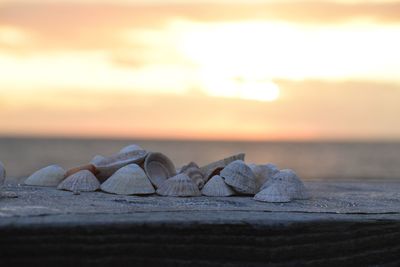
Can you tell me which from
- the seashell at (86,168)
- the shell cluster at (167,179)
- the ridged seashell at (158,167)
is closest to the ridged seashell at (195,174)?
the shell cluster at (167,179)

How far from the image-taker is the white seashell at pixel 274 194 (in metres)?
3.38

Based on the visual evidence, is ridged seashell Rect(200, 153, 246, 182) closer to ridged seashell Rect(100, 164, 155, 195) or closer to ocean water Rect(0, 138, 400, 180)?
ridged seashell Rect(100, 164, 155, 195)

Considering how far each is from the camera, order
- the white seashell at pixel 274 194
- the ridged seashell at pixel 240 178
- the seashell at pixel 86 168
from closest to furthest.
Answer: the white seashell at pixel 274 194 < the ridged seashell at pixel 240 178 < the seashell at pixel 86 168

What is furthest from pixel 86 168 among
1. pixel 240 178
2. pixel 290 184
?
pixel 290 184

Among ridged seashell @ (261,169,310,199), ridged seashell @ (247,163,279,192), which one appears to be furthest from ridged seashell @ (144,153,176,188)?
ridged seashell @ (261,169,310,199)

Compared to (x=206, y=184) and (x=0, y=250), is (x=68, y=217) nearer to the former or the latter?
(x=0, y=250)

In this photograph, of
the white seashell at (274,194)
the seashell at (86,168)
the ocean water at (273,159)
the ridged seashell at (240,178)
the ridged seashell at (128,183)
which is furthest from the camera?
the ocean water at (273,159)

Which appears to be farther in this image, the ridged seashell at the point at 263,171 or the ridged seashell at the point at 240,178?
the ridged seashell at the point at 263,171

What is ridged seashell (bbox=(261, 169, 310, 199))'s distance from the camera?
354 cm

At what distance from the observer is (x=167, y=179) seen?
3.75 metres

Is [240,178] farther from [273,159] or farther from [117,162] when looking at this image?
[273,159]

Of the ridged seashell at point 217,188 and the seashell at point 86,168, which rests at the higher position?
the seashell at point 86,168

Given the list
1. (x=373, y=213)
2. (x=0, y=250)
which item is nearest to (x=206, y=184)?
(x=373, y=213)

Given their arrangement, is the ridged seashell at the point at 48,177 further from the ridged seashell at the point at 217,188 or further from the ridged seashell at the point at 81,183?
the ridged seashell at the point at 217,188
